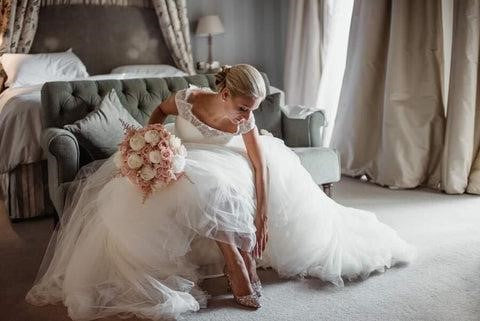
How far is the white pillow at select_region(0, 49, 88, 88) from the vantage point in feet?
14.2

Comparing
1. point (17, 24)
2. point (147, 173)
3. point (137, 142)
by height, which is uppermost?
point (17, 24)

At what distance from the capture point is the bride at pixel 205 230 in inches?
78.5

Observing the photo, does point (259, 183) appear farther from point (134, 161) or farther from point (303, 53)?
point (303, 53)

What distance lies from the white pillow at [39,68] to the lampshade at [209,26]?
1.35 metres

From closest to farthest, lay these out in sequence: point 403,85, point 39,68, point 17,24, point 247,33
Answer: point 403,85 < point 39,68 < point 17,24 < point 247,33

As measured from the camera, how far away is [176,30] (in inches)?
210

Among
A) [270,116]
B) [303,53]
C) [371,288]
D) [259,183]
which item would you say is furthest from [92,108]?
[303,53]

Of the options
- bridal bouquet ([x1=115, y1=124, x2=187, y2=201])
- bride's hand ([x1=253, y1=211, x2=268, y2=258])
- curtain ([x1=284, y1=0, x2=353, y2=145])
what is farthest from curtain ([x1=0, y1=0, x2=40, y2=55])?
bride's hand ([x1=253, y1=211, x2=268, y2=258])

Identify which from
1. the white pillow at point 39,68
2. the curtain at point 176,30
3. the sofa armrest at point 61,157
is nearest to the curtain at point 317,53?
the curtain at point 176,30

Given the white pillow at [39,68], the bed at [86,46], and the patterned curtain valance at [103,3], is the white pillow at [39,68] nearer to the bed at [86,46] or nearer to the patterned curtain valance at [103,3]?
the bed at [86,46]

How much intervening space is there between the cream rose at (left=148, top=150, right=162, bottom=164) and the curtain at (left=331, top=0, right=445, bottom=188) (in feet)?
8.03

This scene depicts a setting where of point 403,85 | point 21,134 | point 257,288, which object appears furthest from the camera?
point 403,85

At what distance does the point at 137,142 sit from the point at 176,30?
357cm

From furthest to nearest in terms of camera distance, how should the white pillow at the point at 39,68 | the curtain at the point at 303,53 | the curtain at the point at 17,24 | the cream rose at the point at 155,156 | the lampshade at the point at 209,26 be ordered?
the lampshade at the point at 209,26, the curtain at the point at 303,53, the curtain at the point at 17,24, the white pillow at the point at 39,68, the cream rose at the point at 155,156
